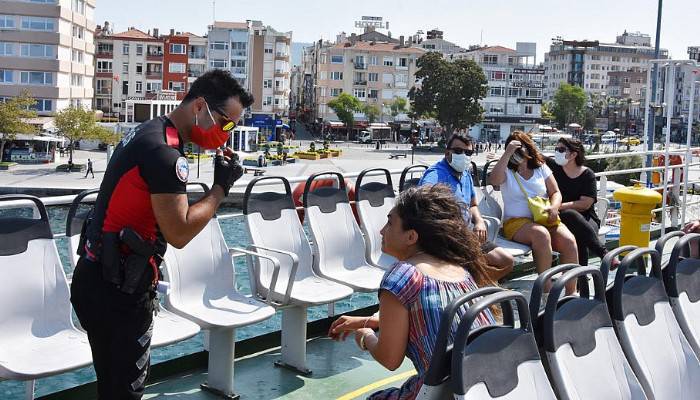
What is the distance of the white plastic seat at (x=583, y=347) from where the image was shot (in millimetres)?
3176

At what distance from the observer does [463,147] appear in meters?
6.22

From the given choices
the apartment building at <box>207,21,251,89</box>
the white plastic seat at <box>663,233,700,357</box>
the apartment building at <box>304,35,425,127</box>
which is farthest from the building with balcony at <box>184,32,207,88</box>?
the white plastic seat at <box>663,233,700,357</box>

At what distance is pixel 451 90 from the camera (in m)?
91.9

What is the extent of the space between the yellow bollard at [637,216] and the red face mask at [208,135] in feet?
20.7

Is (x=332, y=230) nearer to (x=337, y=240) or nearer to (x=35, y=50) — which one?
(x=337, y=240)

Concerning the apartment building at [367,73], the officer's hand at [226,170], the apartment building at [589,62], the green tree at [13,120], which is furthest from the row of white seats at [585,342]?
the apartment building at [589,62]

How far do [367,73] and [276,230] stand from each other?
11229 centimetres

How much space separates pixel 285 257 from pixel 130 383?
233 centimetres

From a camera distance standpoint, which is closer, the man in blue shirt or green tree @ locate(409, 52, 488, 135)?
the man in blue shirt

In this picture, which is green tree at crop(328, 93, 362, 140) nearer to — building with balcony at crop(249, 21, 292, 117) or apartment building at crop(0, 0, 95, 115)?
building with balcony at crop(249, 21, 292, 117)

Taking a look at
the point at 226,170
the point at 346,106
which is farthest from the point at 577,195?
the point at 346,106

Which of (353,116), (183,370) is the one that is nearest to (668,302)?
(183,370)

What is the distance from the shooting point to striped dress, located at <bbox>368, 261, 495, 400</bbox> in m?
3.05

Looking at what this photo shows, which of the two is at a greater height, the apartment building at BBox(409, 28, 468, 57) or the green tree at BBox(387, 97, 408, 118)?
the apartment building at BBox(409, 28, 468, 57)
